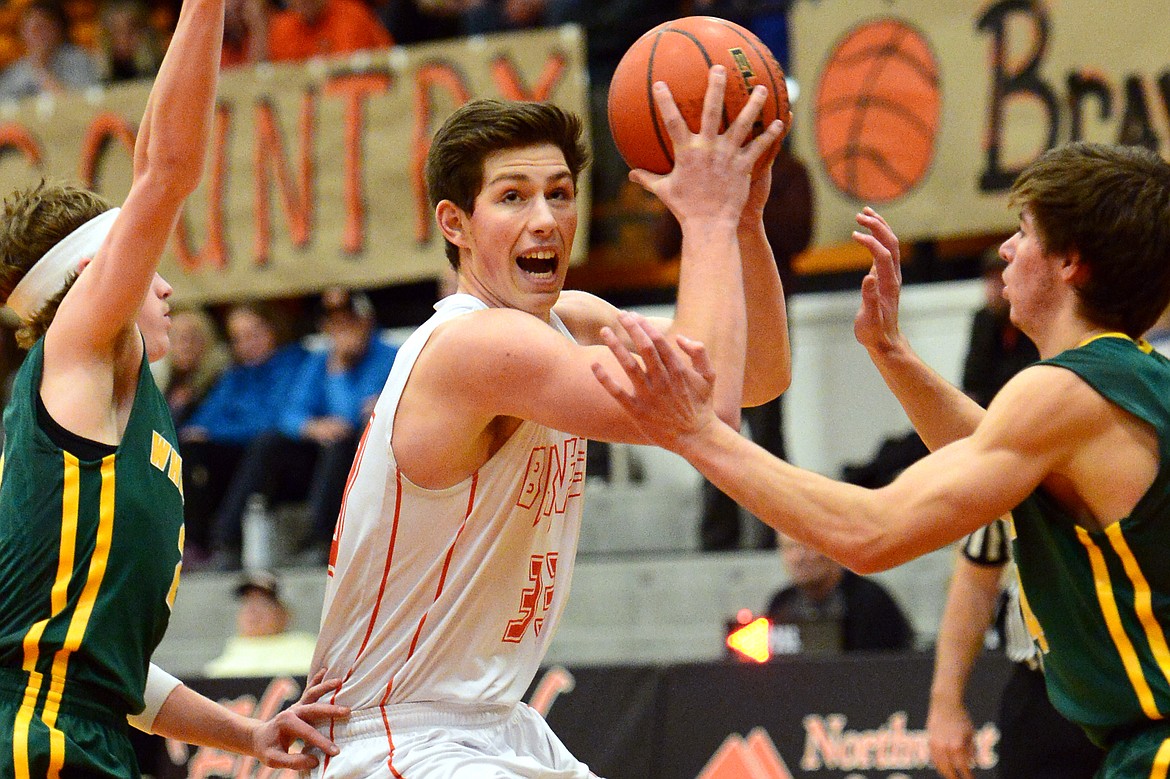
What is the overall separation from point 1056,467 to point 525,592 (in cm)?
119

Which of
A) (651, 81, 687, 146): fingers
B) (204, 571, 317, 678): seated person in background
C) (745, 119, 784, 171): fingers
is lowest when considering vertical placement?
(204, 571, 317, 678): seated person in background

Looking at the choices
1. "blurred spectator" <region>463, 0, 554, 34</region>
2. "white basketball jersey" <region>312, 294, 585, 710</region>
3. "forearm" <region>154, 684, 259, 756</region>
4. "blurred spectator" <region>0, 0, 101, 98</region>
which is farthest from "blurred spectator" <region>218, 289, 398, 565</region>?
"white basketball jersey" <region>312, 294, 585, 710</region>

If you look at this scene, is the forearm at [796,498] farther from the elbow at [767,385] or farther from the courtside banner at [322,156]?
the courtside banner at [322,156]

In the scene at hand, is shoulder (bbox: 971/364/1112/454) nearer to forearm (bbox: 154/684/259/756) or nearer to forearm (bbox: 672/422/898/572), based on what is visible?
forearm (bbox: 672/422/898/572)

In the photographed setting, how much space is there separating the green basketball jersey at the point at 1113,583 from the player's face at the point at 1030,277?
0.16 m

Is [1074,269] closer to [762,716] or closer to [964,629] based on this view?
[964,629]

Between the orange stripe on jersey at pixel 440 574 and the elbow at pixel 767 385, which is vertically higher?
the elbow at pixel 767 385

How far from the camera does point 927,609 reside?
792cm

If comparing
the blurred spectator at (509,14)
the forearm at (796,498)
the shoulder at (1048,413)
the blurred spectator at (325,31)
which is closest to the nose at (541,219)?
the forearm at (796,498)

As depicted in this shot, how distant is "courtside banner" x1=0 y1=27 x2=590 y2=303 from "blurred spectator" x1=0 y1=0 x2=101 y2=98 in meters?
1.09

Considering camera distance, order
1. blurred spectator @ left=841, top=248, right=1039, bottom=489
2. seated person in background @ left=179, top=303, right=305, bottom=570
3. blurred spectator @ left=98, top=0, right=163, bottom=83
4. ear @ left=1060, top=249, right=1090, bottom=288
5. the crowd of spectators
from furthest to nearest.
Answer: blurred spectator @ left=98, top=0, right=163, bottom=83
seated person in background @ left=179, top=303, right=305, bottom=570
the crowd of spectators
blurred spectator @ left=841, top=248, right=1039, bottom=489
ear @ left=1060, top=249, right=1090, bottom=288

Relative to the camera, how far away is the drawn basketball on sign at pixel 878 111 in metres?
8.48

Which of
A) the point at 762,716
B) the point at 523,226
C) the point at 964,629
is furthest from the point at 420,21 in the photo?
the point at 523,226

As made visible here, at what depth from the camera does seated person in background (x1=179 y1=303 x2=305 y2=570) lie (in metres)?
9.85
